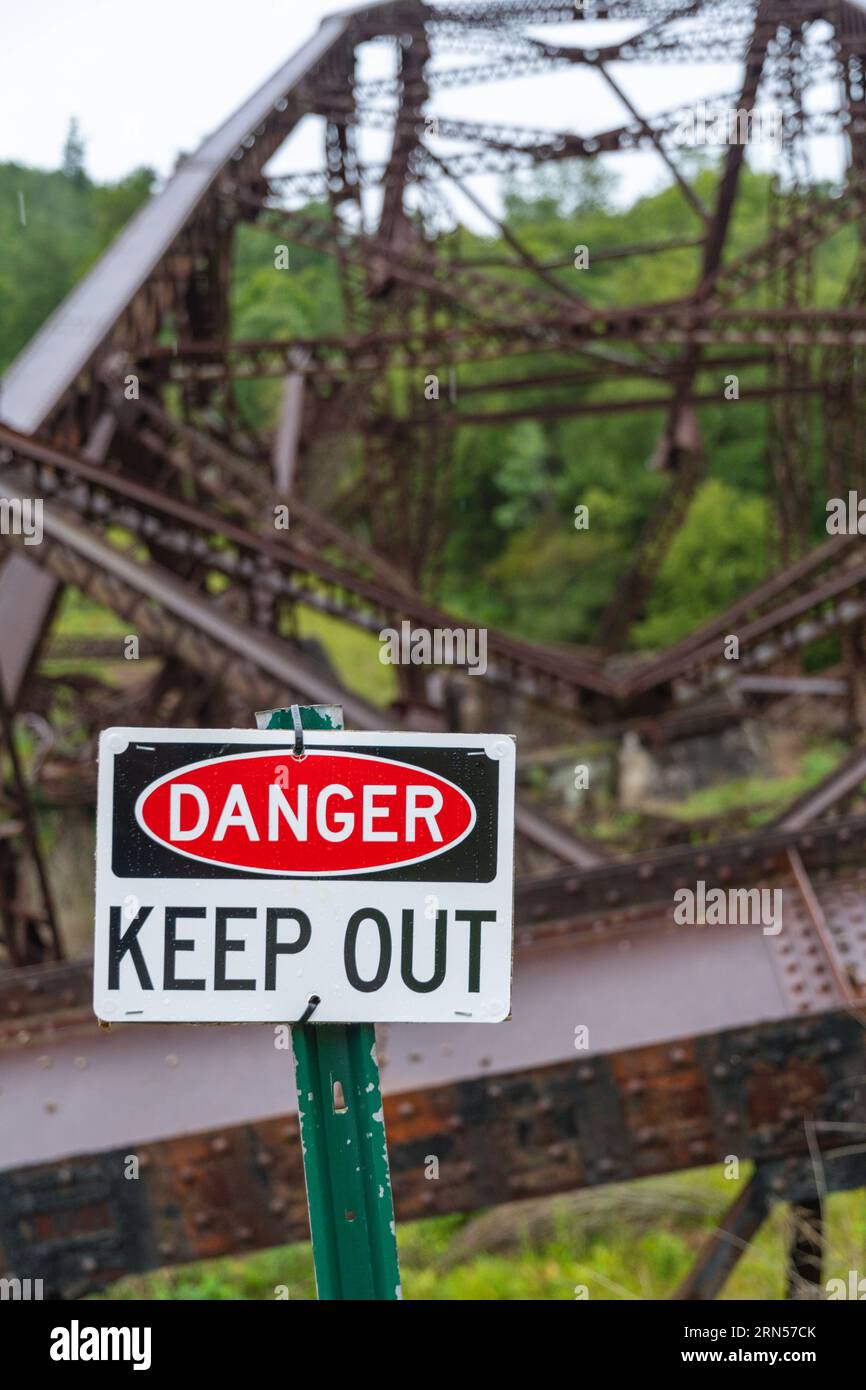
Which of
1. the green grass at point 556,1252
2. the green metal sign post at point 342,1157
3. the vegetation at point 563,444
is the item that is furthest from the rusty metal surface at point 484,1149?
the vegetation at point 563,444

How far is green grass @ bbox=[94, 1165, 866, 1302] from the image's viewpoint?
752 cm

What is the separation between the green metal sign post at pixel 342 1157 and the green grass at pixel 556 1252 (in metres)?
5.68

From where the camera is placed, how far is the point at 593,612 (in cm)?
3128

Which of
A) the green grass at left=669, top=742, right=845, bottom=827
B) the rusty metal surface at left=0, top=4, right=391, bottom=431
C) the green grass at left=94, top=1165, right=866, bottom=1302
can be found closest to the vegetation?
the green grass at left=669, top=742, right=845, bottom=827

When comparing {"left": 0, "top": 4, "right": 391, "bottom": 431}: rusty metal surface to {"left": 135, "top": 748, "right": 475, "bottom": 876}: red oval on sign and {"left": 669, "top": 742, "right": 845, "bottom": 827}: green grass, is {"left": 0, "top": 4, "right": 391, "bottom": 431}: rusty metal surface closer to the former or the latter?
{"left": 135, "top": 748, "right": 475, "bottom": 876}: red oval on sign

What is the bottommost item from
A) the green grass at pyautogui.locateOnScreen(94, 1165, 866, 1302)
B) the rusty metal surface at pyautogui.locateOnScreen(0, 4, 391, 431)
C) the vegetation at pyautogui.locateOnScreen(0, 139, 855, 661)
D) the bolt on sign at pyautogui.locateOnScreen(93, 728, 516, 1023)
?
the green grass at pyautogui.locateOnScreen(94, 1165, 866, 1302)

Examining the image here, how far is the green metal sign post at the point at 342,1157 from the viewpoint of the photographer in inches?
77.7

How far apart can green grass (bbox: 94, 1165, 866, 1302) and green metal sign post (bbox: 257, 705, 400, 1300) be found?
5.68 meters

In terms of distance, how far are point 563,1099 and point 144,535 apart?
13.0 feet

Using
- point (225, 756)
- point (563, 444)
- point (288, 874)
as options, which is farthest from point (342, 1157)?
point (563, 444)

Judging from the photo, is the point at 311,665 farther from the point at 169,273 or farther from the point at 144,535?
the point at 169,273

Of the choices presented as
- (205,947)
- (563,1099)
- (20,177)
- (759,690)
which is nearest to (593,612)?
(20,177)

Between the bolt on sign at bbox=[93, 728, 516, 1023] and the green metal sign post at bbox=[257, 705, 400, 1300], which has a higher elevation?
the bolt on sign at bbox=[93, 728, 516, 1023]
